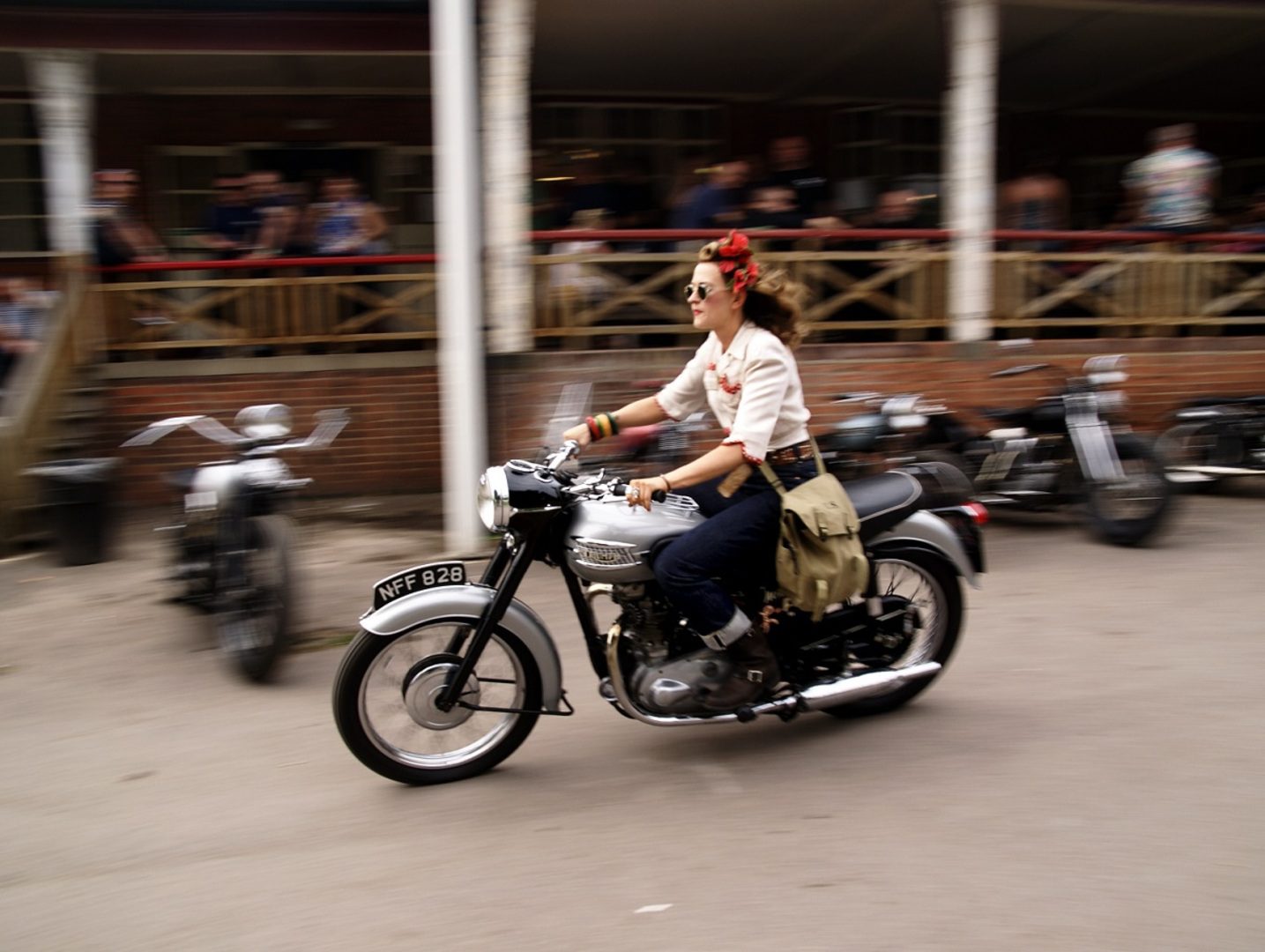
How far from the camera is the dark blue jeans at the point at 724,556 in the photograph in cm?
377

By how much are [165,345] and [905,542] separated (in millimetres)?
7060

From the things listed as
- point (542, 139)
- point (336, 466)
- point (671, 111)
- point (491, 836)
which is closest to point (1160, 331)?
point (671, 111)

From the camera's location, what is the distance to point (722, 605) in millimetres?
3814

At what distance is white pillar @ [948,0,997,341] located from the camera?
8828mm

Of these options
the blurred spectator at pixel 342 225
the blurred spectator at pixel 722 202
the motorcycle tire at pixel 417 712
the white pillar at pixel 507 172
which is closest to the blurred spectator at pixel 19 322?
the blurred spectator at pixel 342 225

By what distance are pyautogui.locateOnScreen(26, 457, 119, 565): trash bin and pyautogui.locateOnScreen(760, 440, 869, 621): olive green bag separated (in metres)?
4.99

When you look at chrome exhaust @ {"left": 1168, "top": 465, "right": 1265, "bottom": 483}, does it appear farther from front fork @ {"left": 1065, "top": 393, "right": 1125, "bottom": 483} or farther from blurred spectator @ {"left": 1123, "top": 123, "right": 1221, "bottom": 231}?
blurred spectator @ {"left": 1123, "top": 123, "right": 1221, "bottom": 231}

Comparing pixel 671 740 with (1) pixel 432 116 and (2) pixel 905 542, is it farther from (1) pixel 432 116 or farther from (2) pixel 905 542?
(1) pixel 432 116

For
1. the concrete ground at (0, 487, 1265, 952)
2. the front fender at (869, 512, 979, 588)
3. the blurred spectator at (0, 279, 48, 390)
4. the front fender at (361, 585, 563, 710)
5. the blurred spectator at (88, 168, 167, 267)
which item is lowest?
the concrete ground at (0, 487, 1265, 952)

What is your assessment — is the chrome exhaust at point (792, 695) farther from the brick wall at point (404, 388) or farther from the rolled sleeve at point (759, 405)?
the brick wall at point (404, 388)

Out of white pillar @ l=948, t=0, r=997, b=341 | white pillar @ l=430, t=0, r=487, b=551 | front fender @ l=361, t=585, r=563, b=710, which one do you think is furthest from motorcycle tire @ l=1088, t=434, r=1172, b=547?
front fender @ l=361, t=585, r=563, b=710

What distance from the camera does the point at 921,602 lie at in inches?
174

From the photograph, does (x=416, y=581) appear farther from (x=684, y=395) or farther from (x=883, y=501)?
(x=883, y=501)

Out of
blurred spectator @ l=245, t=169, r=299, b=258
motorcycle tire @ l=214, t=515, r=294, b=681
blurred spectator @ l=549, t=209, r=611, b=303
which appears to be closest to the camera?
motorcycle tire @ l=214, t=515, r=294, b=681
